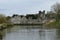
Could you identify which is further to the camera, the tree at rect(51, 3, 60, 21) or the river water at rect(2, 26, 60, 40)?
the tree at rect(51, 3, 60, 21)

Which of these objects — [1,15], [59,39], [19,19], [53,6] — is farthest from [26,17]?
[59,39]

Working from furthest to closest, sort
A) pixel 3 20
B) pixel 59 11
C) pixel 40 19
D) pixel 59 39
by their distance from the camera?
pixel 40 19 < pixel 3 20 < pixel 59 11 < pixel 59 39

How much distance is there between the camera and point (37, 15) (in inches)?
4139

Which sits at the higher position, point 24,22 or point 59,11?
point 59,11

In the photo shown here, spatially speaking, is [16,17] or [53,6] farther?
[16,17]

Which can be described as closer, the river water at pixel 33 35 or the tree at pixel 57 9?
the river water at pixel 33 35

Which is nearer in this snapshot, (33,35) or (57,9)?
(33,35)

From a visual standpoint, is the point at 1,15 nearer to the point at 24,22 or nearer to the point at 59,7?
the point at 59,7

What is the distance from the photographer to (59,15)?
68.9 meters

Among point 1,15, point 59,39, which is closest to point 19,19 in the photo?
point 1,15

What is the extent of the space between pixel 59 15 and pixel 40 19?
36138 mm

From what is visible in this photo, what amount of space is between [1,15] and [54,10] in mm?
18639

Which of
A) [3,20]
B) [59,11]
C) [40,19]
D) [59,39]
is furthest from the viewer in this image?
[40,19]

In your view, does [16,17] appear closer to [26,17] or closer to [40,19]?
[26,17]
